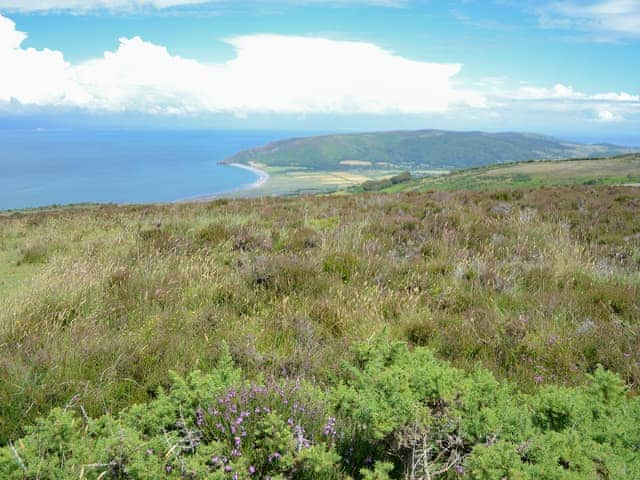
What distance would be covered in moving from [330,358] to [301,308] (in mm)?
1328

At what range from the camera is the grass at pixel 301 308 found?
353 centimetres

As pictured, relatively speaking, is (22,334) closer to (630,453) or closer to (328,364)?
(328,364)

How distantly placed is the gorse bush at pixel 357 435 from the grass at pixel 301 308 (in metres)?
0.69

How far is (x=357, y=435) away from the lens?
8.38ft

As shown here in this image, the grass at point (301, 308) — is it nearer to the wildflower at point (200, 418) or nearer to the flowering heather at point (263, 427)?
the flowering heather at point (263, 427)

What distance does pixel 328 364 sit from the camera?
3.71 meters

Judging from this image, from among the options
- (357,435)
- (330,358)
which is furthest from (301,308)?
(357,435)

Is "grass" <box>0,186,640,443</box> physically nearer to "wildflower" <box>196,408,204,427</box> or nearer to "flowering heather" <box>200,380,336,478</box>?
"flowering heather" <box>200,380,336,478</box>

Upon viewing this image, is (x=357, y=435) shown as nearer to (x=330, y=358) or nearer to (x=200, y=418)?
(x=200, y=418)

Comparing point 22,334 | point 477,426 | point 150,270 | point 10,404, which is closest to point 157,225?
point 150,270

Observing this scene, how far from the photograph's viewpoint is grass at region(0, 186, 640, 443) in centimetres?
353

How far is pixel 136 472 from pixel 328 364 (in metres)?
1.95

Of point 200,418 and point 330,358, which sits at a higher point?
point 200,418

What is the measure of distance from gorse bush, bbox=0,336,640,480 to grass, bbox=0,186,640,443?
0.69 m
